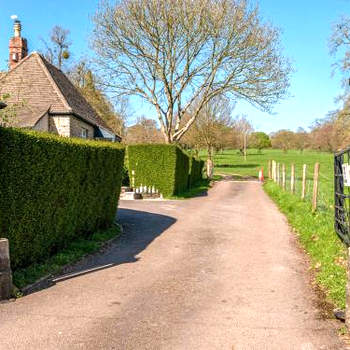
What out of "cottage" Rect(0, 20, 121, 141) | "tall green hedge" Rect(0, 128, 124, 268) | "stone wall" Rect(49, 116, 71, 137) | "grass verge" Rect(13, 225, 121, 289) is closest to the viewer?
"tall green hedge" Rect(0, 128, 124, 268)

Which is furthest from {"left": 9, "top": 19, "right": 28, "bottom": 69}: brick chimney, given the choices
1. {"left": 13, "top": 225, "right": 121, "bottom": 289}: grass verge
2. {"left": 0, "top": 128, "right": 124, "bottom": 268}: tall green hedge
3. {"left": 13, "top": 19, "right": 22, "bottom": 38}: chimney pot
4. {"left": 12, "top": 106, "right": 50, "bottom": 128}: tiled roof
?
{"left": 13, "top": 225, "right": 121, "bottom": 289}: grass verge

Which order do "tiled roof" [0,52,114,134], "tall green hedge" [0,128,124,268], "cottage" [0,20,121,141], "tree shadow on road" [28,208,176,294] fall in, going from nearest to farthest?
"tall green hedge" [0,128,124,268] → "tree shadow on road" [28,208,176,294] → "cottage" [0,20,121,141] → "tiled roof" [0,52,114,134]

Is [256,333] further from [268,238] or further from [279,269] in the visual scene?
[268,238]

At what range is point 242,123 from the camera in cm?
8994

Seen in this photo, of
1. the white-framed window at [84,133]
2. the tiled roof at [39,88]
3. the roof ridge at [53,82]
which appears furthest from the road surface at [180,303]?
the white-framed window at [84,133]

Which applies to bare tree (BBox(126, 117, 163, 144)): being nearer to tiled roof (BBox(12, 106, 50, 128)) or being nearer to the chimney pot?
the chimney pot

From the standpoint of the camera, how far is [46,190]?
7.83m

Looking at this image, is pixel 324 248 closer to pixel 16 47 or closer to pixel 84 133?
pixel 84 133

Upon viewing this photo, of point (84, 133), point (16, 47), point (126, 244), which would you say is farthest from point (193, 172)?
point (126, 244)

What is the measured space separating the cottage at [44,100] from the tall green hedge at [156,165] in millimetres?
4091

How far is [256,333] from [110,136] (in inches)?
988

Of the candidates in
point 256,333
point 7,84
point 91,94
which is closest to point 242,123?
point 91,94

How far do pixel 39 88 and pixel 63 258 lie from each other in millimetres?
18290

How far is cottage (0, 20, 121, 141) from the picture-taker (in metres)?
22.4
